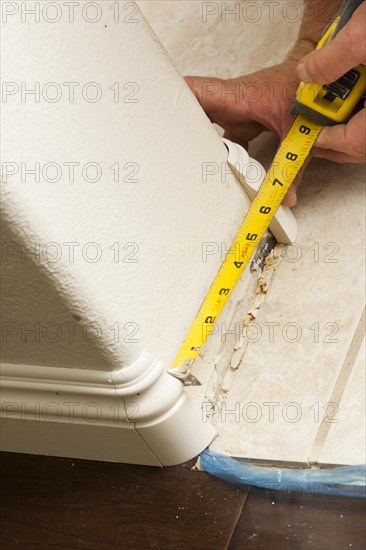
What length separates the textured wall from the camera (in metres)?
0.89

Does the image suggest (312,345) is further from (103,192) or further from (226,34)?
(226,34)

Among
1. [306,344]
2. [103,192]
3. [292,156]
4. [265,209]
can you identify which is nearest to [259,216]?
[265,209]

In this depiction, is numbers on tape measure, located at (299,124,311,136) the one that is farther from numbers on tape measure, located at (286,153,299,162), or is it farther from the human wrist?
the human wrist

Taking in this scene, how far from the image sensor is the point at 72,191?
94cm

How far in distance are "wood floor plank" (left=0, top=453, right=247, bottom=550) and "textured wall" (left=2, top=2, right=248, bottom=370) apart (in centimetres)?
23

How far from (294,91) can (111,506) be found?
751 mm

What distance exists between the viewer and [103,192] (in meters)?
0.98

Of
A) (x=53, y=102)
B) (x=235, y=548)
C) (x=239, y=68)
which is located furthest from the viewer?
(x=239, y=68)

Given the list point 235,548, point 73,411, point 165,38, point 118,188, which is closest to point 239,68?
point 165,38

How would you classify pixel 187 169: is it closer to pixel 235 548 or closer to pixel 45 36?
pixel 45 36

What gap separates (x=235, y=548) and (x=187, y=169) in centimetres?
56

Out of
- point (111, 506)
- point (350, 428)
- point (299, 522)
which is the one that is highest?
point (350, 428)

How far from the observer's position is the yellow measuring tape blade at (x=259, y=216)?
1.16 meters

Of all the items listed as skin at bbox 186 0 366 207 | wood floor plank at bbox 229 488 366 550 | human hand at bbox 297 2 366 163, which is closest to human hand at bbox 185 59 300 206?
skin at bbox 186 0 366 207
